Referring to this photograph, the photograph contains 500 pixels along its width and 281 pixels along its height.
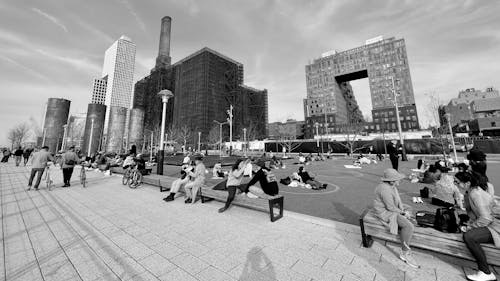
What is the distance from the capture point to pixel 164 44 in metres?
156

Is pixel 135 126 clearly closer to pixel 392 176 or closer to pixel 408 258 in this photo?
pixel 392 176

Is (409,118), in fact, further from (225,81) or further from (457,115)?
(225,81)

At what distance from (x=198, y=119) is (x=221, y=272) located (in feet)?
295

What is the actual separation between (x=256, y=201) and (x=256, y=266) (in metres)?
2.25

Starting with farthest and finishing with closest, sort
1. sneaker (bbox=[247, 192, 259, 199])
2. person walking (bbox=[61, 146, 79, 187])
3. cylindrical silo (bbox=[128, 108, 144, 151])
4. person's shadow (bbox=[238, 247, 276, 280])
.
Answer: cylindrical silo (bbox=[128, 108, 144, 151])
person walking (bbox=[61, 146, 79, 187])
sneaker (bbox=[247, 192, 259, 199])
person's shadow (bbox=[238, 247, 276, 280])

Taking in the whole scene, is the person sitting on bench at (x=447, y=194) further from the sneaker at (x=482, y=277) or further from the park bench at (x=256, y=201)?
the park bench at (x=256, y=201)

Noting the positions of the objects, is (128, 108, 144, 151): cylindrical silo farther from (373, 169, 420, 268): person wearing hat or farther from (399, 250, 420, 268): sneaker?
(399, 250, 420, 268): sneaker

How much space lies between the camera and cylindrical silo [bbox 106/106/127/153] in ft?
259

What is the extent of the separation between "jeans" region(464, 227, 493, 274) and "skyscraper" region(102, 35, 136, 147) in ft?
600

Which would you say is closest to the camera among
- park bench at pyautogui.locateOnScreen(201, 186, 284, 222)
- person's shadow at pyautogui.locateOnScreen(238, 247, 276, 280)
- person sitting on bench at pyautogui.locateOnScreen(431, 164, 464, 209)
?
person's shadow at pyautogui.locateOnScreen(238, 247, 276, 280)

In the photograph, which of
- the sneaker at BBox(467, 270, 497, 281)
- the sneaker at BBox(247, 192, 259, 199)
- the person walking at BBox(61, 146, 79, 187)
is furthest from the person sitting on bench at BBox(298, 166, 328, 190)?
the person walking at BBox(61, 146, 79, 187)

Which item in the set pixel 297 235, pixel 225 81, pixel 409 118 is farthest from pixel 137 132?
pixel 409 118

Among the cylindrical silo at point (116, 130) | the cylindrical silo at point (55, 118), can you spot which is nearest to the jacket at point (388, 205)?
the cylindrical silo at point (116, 130)

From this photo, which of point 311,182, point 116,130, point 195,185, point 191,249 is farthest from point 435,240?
point 116,130
